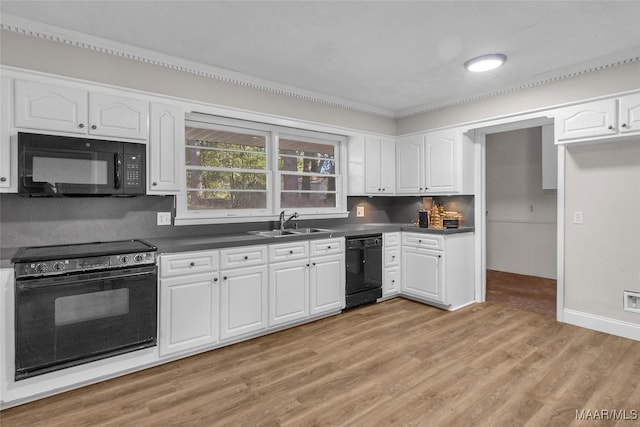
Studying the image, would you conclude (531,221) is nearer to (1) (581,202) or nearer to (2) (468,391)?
(1) (581,202)

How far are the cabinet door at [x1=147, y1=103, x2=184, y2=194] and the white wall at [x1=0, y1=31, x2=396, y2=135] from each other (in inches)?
7.9

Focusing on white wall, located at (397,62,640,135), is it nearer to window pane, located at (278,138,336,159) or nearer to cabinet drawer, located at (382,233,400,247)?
window pane, located at (278,138,336,159)

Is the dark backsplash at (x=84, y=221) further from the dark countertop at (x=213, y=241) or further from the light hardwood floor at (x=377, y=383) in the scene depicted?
the light hardwood floor at (x=377, y=383)

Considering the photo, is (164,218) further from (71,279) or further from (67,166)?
(71,279)

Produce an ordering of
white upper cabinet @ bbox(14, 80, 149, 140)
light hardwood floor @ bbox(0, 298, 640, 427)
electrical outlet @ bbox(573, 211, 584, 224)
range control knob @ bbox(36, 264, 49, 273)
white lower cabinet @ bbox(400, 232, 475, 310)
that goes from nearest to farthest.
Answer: light hardwood floor @ bbox(0, 298, 640, 427) < range control knob @ bbox(36, 264, 49, 273) < white upper cabinet @ bbox(14, 80, 149, 140) < electrical outlet @ bbox(573, 211, 584, 224) < white lower cabinet @ bbox(400, 232, 475, 310)

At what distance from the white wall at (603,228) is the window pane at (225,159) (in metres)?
3.21

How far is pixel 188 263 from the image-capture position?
2.74 m

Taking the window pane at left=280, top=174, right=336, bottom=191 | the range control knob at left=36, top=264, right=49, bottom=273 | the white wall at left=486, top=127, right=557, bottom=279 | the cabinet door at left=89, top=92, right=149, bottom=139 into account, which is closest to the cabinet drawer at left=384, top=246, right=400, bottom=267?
the window pane at left=280, top=174, right=336, bottom=191

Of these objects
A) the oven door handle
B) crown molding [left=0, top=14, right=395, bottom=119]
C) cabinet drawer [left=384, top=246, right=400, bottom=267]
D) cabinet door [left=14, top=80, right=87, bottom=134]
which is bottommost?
cabinet drawer [left=384, top=246, right=400, bottom=267]

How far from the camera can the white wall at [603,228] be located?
311cm

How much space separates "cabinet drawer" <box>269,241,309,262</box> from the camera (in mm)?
3221

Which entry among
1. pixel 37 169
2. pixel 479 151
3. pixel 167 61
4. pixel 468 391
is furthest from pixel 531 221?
pixel 37 169

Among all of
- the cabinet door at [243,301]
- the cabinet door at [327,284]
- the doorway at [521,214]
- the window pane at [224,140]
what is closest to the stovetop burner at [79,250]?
the cabinet door at [243,301]

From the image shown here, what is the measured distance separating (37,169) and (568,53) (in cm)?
427
